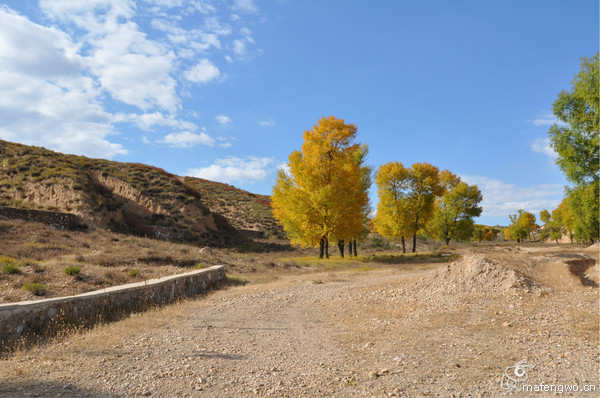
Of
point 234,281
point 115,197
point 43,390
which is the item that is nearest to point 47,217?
point 115,197

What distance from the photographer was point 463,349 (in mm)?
6902

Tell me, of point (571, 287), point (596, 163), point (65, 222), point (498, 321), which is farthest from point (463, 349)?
point (65, 222)

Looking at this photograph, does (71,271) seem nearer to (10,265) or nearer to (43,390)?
(10,265)

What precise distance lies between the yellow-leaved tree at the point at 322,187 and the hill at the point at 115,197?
12282 millimetres

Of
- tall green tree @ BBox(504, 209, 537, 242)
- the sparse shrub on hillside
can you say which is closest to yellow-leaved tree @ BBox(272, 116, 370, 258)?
the sparse shrub on hillside

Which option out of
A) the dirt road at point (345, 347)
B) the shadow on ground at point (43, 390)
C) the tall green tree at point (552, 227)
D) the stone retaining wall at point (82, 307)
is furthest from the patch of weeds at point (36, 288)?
the tall green tree at point (552, 227)

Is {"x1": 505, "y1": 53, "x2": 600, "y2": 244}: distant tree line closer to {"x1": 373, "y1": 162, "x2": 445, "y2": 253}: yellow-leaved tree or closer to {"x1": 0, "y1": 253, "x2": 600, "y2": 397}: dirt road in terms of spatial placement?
{"x1": 0, "y1": 253, "x2": 600, "y2": 397}: dirt road

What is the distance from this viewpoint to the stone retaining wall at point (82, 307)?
774 centimetres

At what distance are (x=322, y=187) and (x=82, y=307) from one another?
21313 millimetres

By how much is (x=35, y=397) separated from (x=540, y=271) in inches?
650

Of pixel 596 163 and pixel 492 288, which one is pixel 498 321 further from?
pixel 596 163

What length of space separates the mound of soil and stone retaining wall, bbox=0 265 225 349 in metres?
9.07

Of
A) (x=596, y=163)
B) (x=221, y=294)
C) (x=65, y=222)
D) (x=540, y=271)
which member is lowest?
(x=221, y=294)

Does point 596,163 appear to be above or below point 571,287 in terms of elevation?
above
